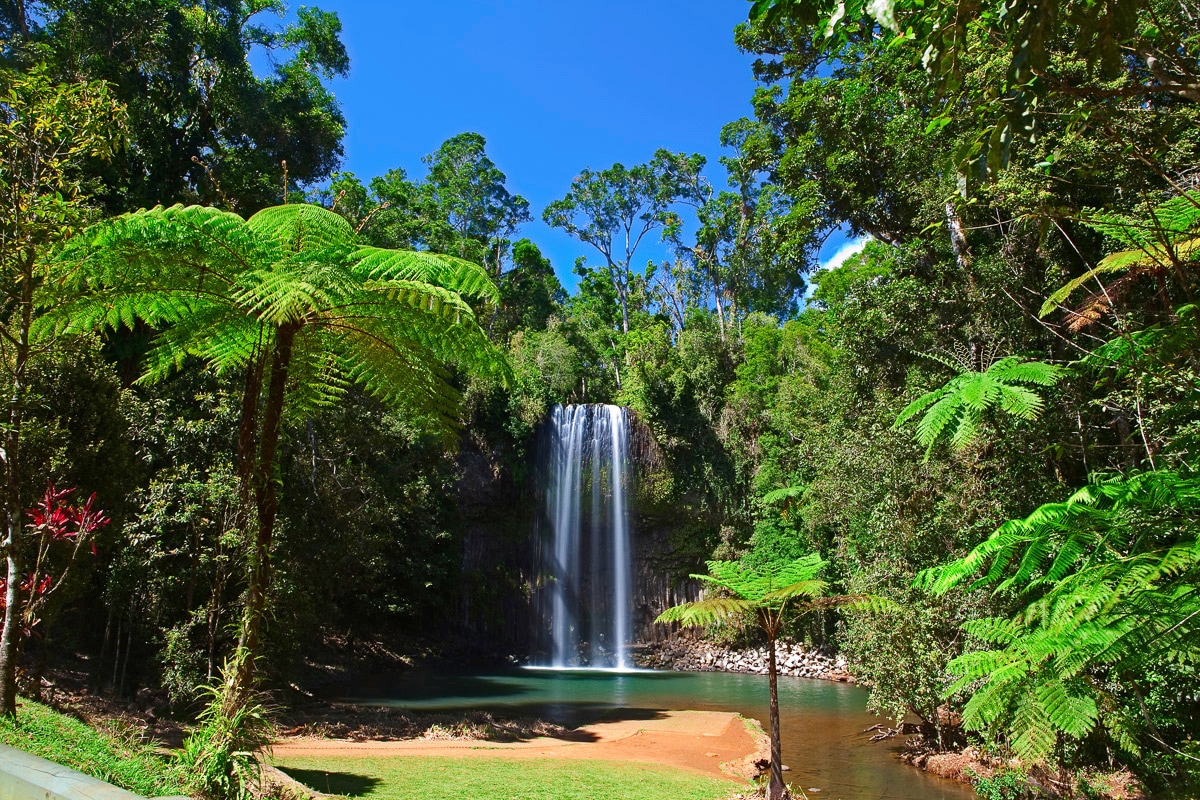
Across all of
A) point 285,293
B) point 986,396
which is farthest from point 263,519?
point 986,396

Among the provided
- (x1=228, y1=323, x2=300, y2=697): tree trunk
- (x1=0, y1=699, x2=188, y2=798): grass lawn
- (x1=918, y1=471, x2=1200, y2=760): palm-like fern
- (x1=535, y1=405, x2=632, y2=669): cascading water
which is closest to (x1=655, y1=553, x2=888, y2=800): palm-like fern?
(x1=918, y1=471, x2=1200, y2=760): palm-like fern

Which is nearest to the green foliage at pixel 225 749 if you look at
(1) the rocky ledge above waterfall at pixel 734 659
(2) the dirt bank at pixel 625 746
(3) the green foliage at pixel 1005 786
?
(2) the dirt bank at pixel 625 746

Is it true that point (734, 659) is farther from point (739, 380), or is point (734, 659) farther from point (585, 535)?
point (739, 380)

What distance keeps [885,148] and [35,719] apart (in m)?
13.2

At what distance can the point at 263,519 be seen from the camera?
162 inches

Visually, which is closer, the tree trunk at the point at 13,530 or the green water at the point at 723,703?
the tree trunk at the point at 13,530

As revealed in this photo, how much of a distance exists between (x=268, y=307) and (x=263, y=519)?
1.27 m

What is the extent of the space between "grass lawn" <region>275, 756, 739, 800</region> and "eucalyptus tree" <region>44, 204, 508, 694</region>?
2.92 meters

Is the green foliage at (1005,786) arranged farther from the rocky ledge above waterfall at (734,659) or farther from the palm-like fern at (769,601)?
the rocky ledge above waterfall at (734,659)

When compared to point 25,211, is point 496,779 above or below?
below

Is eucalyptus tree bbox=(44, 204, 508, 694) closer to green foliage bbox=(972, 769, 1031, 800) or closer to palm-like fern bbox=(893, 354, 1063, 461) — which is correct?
palm-like fern bbox=(893, 354, 1063, 461)

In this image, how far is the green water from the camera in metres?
7.98

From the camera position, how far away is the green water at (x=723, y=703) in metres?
7.98

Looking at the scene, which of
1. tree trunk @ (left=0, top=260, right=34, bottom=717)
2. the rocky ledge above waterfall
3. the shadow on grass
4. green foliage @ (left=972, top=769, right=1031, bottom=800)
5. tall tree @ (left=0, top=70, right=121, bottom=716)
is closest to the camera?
tree trunk @ (left=0, top=260, right=34, bottom=717)
